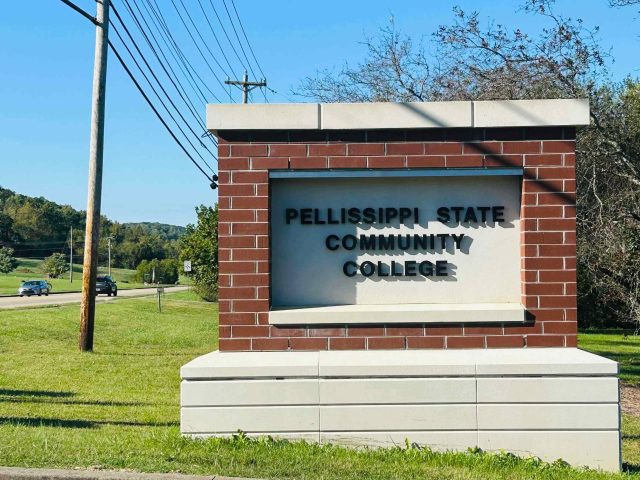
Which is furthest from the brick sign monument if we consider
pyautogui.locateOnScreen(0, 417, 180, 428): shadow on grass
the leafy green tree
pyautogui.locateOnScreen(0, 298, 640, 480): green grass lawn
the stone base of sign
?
the leafy green tree

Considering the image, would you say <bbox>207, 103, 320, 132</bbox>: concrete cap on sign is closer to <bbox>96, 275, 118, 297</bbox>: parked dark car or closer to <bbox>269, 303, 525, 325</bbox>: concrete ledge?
<bbox>269, 303, 525, 325</bbox>: concrete ledge

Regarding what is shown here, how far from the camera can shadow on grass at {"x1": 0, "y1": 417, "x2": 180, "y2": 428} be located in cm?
905

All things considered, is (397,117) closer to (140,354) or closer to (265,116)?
(265,116)

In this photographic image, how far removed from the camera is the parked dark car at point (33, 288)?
192 ft

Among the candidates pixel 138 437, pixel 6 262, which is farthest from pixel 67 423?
pixel 6 262

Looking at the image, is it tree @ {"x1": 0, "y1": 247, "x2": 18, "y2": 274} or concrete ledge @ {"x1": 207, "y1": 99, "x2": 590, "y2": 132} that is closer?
concrete ledge @ {"x1": 207, "y1": 99, "x2": 590, "y2": 132}

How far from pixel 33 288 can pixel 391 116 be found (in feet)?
186

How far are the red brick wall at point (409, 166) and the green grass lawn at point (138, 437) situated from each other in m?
1.09

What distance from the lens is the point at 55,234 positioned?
435 feet

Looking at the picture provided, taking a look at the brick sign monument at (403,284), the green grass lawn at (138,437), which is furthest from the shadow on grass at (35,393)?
the brick sign monument at (403,284)

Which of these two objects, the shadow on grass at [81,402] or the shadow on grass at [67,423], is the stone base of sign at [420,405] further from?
the shadow on grass at [81,402]

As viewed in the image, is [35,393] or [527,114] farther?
[35,393]

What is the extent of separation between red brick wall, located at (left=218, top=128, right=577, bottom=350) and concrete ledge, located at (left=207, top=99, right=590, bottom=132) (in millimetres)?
97

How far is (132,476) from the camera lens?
18.8 feet
